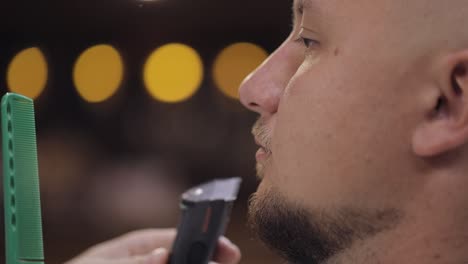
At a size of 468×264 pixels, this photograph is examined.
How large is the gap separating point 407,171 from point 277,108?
0.18m

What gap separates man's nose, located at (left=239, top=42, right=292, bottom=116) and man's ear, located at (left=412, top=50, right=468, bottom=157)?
187 mm

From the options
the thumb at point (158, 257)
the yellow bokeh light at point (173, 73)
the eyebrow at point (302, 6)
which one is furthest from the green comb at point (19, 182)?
the yellow bokeh light at point (173, 73)

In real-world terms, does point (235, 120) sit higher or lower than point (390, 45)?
lower

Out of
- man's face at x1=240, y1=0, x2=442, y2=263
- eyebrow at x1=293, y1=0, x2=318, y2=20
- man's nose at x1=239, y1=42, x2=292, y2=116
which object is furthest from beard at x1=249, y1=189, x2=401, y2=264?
eyebrow at x1=293, y1=0, x2=318, y2=20

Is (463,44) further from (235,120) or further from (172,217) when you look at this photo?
(172,217)

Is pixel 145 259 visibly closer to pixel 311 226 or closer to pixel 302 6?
pixel 311 226

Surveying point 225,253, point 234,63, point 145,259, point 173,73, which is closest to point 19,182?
point 145,259

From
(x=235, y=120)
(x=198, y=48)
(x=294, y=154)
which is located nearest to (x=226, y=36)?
(x=198, y=48)

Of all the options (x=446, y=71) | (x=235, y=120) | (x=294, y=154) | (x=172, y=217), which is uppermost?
(x=446, y=71)

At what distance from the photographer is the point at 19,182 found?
25.0 inches

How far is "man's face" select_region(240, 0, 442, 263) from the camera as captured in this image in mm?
655

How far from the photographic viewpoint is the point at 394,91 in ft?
2.15

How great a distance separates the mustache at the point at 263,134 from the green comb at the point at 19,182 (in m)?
0.27

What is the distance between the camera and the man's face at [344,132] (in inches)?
25.8
